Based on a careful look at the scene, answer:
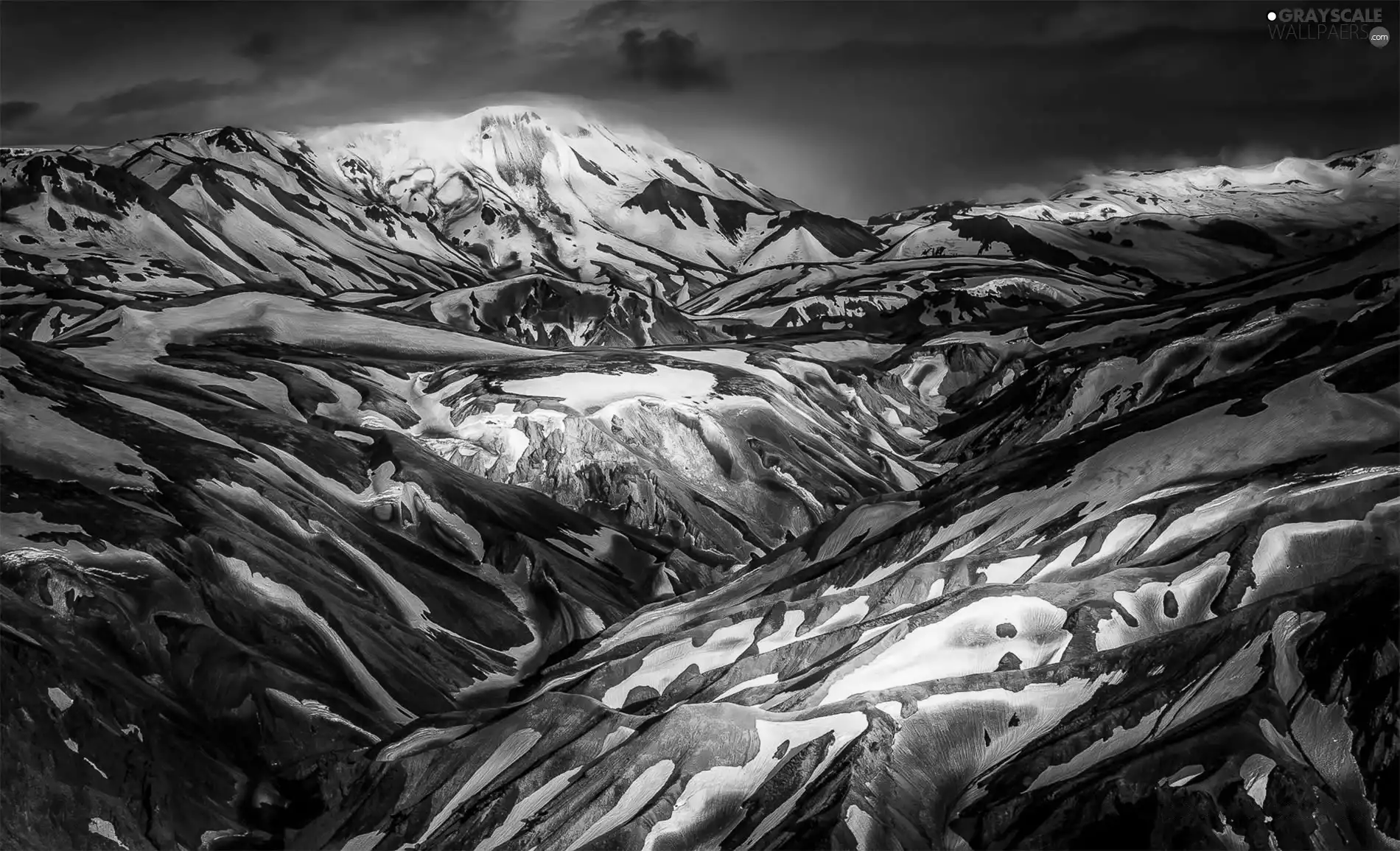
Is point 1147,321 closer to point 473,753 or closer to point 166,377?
point 166,377

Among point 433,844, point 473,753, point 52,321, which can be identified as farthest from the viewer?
point 52,321

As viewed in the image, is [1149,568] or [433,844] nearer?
[433,844]

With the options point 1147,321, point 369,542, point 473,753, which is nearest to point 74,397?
point 369,542

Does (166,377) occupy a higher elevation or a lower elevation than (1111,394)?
higher

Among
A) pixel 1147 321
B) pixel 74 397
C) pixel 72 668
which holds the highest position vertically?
pixel 74 397

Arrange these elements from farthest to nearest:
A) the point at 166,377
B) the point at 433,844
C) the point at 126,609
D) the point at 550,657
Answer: the point at 166,377
the point at 550,657
the point at 126,609
the point at 433,844

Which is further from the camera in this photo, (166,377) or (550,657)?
(166,377)

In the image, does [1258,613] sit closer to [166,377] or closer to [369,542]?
[369,542]

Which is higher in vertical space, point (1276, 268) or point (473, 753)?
point (473, 753)

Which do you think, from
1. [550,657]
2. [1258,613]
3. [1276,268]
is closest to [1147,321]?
[1276,268]
